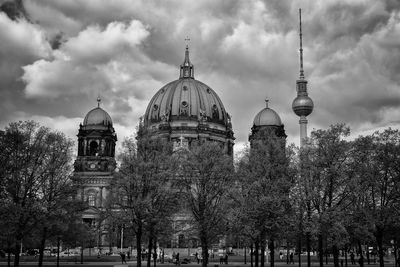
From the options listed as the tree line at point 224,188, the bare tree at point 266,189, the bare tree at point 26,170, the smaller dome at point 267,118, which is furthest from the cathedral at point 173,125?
the bare tree at point 266,189

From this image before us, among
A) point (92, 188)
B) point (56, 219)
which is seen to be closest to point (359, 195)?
point (56, 219)

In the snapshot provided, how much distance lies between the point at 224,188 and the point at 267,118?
84136 millimetres

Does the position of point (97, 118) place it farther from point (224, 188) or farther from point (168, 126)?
point (224, 188)

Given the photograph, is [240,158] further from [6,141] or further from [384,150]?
[6,141]

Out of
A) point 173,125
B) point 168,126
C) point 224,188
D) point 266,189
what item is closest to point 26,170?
point 224,188

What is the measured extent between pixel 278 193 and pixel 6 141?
74.8 ft

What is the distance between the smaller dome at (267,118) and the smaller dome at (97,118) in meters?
35.2

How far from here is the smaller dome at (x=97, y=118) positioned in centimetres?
12269

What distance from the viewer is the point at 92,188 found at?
11906 centimetres

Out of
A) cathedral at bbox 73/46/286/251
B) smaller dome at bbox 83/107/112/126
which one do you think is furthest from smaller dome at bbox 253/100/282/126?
smaller dome at bbox 83/107/112/126

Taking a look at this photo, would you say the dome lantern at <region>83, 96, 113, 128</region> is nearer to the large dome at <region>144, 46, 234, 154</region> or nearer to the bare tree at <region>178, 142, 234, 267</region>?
the large dome at <region>144, 46, 234, 154</region>

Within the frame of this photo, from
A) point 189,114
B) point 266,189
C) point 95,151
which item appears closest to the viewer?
point 266,189

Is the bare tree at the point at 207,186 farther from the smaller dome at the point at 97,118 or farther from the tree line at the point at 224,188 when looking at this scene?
the smaller dome at the point at 97,118

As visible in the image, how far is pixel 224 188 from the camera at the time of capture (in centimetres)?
4797
